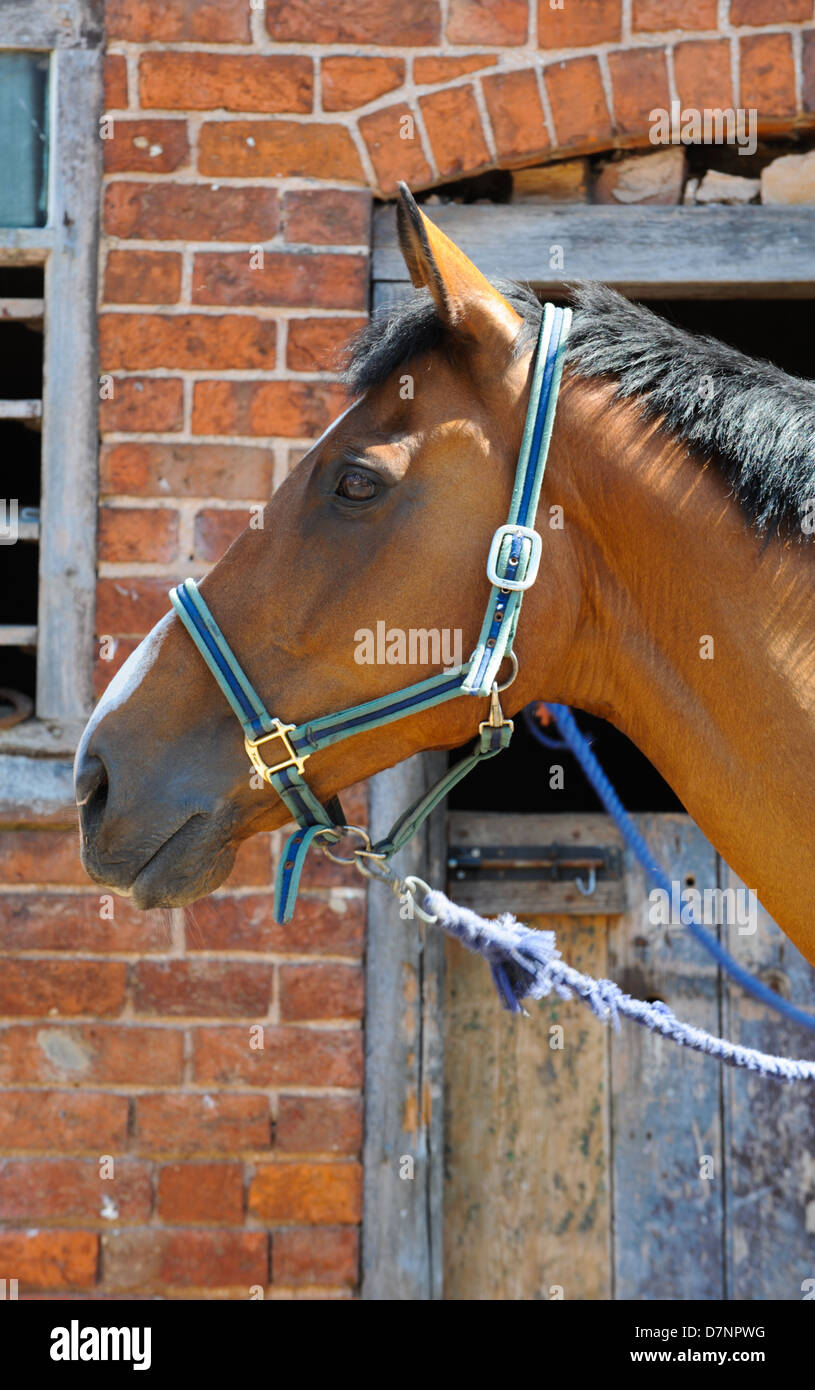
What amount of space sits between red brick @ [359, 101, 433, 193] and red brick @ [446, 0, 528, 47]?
0.71ft

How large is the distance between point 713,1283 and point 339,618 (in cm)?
214

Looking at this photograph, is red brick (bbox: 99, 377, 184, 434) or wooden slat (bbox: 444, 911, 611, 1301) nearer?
red brick (bbox: 99, 377, 184, 434)

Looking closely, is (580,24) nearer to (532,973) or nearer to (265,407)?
(265,407)

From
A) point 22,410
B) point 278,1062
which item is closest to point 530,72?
point 22,410

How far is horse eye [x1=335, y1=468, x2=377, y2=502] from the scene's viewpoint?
5.21ft

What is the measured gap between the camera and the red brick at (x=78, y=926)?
102 inches

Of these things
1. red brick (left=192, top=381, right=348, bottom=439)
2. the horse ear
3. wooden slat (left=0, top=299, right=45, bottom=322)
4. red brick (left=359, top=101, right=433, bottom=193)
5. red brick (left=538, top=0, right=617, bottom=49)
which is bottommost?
the horse ear

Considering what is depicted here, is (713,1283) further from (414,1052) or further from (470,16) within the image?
(470,16)

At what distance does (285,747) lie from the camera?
1575mm

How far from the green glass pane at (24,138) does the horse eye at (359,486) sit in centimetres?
161

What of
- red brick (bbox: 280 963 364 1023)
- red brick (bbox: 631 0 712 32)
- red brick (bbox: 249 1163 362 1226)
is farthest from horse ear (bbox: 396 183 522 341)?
red brick (bbox: 249 1163 362 1226)

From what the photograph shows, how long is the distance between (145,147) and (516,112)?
34.5 inches

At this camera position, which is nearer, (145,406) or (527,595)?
(527,595)

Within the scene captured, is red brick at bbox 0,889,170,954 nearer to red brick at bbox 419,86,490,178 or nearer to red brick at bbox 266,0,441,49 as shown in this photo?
red brick at bbox 419,86,490,178
